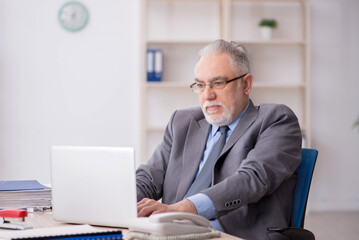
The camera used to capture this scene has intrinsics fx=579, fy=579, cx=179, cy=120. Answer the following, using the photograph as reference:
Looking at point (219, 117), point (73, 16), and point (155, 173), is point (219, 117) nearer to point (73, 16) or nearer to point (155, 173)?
point (155, 173)

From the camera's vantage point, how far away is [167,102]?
5.76 metres

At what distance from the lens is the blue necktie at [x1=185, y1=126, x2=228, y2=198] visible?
226cm

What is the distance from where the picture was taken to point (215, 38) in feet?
18.6

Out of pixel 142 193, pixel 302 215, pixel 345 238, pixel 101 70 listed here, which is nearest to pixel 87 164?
pixel 142 193

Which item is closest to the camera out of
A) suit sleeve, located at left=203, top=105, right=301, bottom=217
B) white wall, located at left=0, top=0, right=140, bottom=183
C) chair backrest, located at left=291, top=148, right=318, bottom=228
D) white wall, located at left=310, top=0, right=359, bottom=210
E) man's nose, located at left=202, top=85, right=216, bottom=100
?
suit sleeve, located at left=203, top=105, right=301, bottom=217

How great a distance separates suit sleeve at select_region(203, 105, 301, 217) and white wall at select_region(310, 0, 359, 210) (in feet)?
12.3

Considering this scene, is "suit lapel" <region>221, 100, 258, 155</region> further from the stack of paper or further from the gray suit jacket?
the stack of paper

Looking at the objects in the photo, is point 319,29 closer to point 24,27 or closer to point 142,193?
point 24,27

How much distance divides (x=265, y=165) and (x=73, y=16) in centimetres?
391

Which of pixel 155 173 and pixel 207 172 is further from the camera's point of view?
pixel 155 173

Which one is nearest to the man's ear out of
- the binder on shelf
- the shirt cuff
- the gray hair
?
the gray hair

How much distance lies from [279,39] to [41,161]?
2642 millimetres

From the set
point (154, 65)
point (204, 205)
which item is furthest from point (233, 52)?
point (154, 65)

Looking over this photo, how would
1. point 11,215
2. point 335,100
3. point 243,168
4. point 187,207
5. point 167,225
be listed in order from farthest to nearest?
1. point 335,100
2. point 243,168
3. point 187,207
4. point 11,215
5. point 167,225
